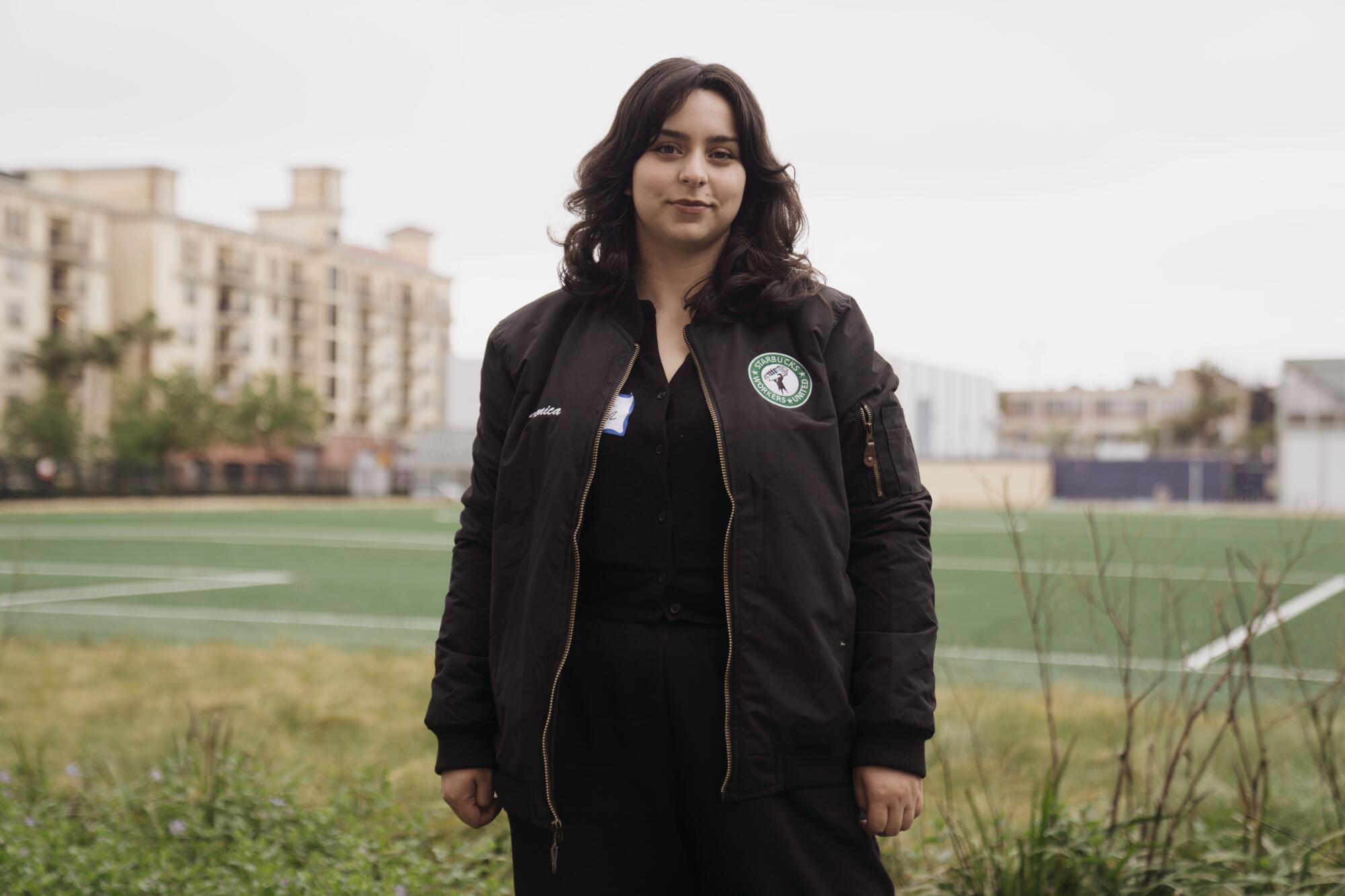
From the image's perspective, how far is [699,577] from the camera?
6.21 ft

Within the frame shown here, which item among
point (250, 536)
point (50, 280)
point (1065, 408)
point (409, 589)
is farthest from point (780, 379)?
point (1065, 408)

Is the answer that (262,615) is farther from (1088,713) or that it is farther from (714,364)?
(714,364)

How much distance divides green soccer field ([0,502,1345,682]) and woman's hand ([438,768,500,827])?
5.71ft

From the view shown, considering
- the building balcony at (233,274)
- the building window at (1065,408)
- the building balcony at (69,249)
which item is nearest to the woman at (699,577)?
the building balcony at (69,249)

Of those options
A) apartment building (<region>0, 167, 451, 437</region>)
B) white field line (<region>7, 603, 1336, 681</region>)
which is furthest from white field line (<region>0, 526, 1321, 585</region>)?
apartment building (<region>0, 167, 451, 437</region>)

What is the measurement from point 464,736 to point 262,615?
8770mm

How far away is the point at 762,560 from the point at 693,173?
2.02 feet

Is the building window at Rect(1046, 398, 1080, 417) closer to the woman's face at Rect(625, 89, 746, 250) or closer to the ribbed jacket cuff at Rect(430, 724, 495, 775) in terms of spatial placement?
the woman's face at Rect(625, 89, 746, 250)

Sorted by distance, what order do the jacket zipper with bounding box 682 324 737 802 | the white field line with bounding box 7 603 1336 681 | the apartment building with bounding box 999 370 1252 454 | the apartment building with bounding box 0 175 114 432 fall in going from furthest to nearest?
the apartment building with bounding box 999 370 1252 454 < the apartment building with bounding box 0 175 114 432 < the white field line with bounding box 7 603 1336 681 < the jacket zipper with bounding box 682 324 737 802

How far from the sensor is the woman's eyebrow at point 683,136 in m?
2.01

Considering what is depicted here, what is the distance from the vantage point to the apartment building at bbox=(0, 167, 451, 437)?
56688 mm

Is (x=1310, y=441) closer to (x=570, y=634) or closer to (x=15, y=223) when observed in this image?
(x=570, y=634)

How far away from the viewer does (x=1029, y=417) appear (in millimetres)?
104000

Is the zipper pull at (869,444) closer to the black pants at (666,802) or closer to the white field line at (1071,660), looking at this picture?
the black pants at (666,802)
